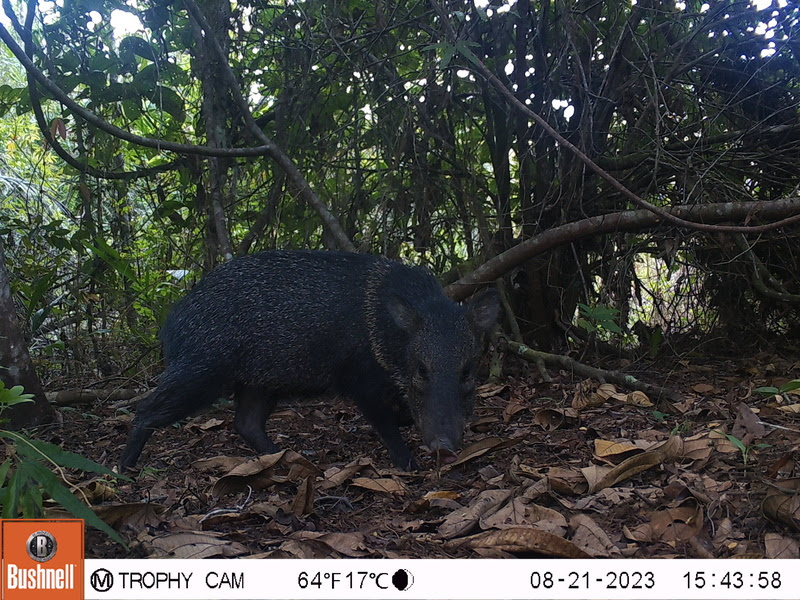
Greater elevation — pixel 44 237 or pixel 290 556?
pixel 44 237

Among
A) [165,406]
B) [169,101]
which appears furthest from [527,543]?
[169,101]

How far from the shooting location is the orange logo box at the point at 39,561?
169 cm

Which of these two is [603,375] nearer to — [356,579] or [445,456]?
[445,456]

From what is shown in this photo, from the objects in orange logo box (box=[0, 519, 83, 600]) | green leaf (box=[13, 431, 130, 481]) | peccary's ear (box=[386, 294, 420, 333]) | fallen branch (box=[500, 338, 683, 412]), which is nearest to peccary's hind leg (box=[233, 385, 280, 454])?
peccary's ear (box=[386, 294, 420, 333])

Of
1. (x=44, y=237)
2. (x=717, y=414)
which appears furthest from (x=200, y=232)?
(x=717, y=414)

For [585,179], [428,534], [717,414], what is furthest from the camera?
[585,179]

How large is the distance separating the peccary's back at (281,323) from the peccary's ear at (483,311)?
0.28 metres

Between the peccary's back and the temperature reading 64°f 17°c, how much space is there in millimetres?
2135

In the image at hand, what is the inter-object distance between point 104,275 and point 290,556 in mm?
4003

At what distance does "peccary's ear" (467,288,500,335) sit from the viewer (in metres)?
3.84

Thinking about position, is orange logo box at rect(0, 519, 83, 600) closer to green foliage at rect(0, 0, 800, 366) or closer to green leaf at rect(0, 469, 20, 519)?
green leaf at rect(0, 469, 20, 519)

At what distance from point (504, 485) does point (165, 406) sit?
1803mm

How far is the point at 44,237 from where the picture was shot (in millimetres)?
5469

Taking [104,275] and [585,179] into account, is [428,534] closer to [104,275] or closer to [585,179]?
[585,179]
